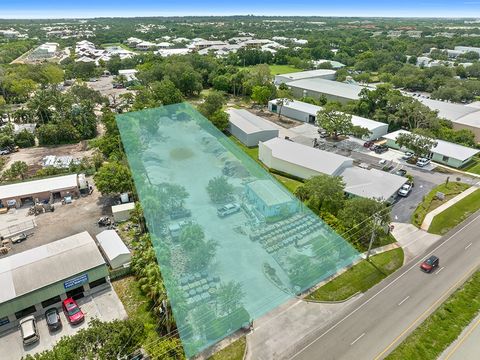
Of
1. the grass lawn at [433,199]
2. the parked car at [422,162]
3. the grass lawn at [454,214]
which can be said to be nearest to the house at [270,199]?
the grass lawn at [433,199]

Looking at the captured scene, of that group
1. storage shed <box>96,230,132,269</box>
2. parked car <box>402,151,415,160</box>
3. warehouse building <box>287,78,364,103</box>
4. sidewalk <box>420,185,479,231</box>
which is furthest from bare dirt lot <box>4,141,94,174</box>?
warehouse building <box>287,78,364,103</box>

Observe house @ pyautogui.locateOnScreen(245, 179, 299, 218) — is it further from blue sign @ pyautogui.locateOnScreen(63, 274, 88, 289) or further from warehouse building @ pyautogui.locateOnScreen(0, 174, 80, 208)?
warehouse building @ pyautogui.locateOnScreen(0, 174, 80, 208)

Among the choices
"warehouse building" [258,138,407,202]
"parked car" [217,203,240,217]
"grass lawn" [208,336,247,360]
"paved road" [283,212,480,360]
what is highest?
"warehouse building" [258,138,407,202]

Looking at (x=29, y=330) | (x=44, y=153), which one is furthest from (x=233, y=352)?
(x=44, y=153)

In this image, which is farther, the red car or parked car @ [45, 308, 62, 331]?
the red car

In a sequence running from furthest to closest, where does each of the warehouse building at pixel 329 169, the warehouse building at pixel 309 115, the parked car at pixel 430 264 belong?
the warehouse building at pixel 309 115
the warehouse building at pixel 329 169
the parked car at pixel 430 264

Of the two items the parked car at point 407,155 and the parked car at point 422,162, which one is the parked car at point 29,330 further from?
the parked car at point 407,155
